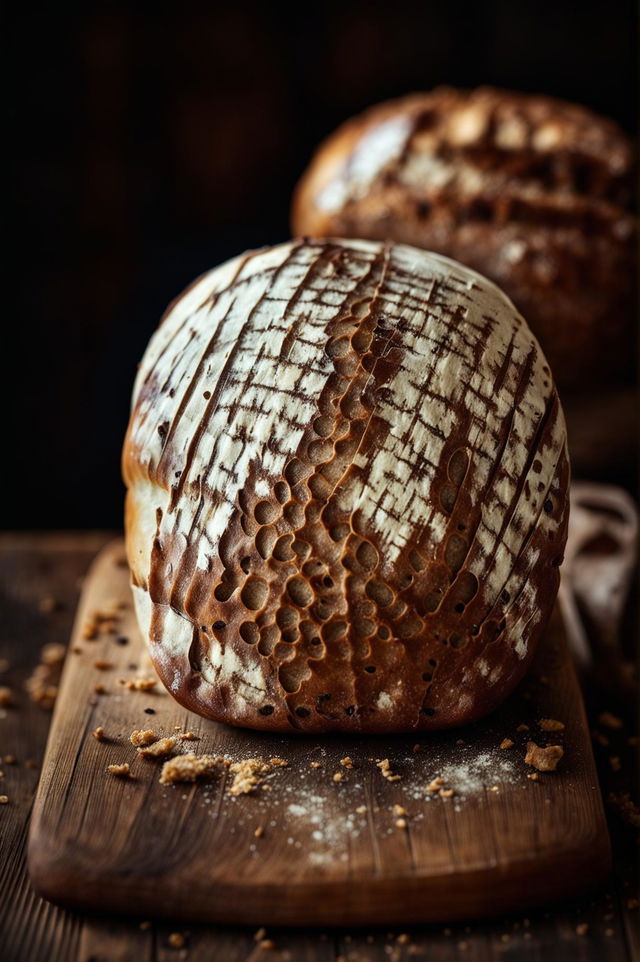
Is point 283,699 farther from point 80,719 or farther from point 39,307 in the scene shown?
point 39,307

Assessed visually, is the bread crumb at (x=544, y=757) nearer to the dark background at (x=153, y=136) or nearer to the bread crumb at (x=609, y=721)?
the bread crumb at (x=609, y=721)

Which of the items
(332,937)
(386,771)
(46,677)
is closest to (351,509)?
(386,771)

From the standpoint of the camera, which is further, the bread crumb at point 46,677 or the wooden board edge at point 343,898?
the bread crumb at point 46,677

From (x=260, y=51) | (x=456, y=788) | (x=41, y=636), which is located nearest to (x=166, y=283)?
(x=260, y=51)

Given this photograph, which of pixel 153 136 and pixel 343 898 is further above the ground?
pixel 153 136

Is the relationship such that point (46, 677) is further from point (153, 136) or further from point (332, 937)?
point (153, 136)

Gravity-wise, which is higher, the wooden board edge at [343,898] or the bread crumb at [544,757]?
the bread crumb at [544,757]

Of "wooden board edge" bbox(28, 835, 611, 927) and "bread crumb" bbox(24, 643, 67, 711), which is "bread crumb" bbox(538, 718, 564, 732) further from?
"bread crumb" bbox(24, 643, 67, 711)

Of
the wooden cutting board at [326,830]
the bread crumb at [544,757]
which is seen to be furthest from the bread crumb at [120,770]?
the bread crumb at [544,757]
